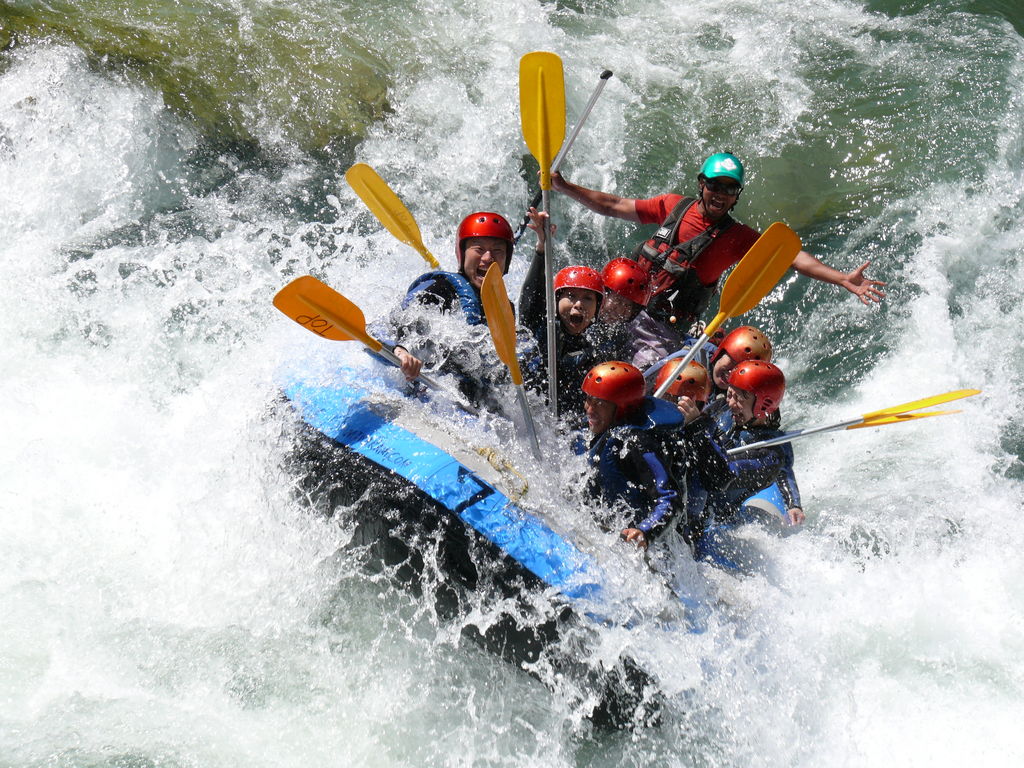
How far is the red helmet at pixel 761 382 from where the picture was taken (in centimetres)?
407

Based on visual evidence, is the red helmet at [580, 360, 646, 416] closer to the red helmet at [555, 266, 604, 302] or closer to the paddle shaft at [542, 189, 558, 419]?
the paddle shaft at [542, 189, 558, 419]

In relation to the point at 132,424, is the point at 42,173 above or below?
above

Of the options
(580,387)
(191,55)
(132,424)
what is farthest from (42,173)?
(580,387)

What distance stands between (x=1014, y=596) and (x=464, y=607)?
2.90 meters

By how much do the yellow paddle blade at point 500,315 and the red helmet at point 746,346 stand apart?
1.24 m

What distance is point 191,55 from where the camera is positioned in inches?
278

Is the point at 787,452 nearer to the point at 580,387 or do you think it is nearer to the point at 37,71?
the point at 580,387

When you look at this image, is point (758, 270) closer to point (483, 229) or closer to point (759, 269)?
point (759, 269)

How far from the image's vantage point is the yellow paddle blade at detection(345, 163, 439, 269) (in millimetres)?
4884

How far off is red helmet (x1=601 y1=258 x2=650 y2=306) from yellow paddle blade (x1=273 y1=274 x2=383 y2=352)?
1.37 meters

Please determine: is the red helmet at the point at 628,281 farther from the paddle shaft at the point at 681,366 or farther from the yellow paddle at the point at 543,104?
Result: the paddle shaft at the point at 681,366

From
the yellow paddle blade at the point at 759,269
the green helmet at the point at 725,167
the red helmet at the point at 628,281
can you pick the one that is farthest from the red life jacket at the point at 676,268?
the yellow paddle blade at the point at 759,269

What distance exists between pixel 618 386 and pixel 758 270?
1.26 m

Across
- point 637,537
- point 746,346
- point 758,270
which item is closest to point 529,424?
point 637,537
